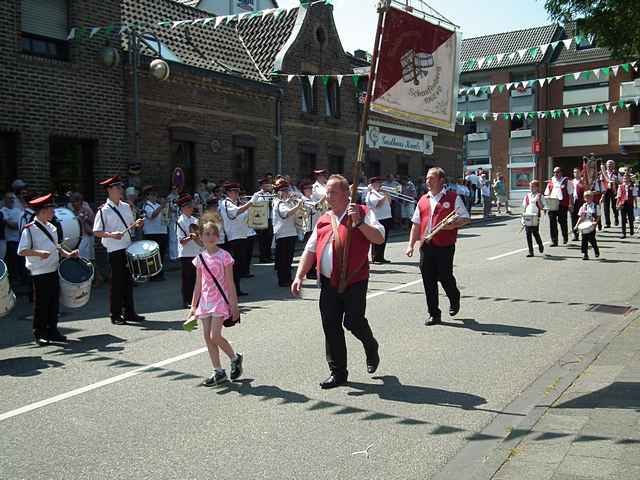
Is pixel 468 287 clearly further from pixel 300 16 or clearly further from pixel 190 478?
pixel 300 16

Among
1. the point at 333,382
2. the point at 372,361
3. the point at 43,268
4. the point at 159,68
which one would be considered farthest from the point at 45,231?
the point at 159,68

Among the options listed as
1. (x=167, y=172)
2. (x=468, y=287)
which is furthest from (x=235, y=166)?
(x=468, y=287)

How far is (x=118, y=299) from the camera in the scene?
9.83 m

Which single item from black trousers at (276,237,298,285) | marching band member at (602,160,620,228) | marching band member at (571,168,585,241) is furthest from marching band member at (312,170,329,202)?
marching band member at (602,160,620,228)

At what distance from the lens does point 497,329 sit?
344 inches

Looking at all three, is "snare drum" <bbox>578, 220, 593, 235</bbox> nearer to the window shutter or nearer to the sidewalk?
the sidewalk

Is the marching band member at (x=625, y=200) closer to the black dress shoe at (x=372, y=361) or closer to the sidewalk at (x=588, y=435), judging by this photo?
the sidewalk at (x=588, y=435)

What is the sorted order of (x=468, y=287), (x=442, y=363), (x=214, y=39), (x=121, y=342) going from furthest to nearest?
1. (x=214, y=39)
2. (x=468, y=287)
3. (x=121, y=342)
4. (x=442, y=363)

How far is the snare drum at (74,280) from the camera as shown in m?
8.83

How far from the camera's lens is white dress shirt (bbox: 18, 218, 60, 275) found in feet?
27.7

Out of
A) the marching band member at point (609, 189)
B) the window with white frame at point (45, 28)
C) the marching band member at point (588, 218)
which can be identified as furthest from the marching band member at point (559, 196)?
the window with white frame at point (45, 28)

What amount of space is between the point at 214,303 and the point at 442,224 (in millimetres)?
3557

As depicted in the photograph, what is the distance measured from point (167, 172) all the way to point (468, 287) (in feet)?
34.2

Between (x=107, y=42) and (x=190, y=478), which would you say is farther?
(x=107, y=42)
